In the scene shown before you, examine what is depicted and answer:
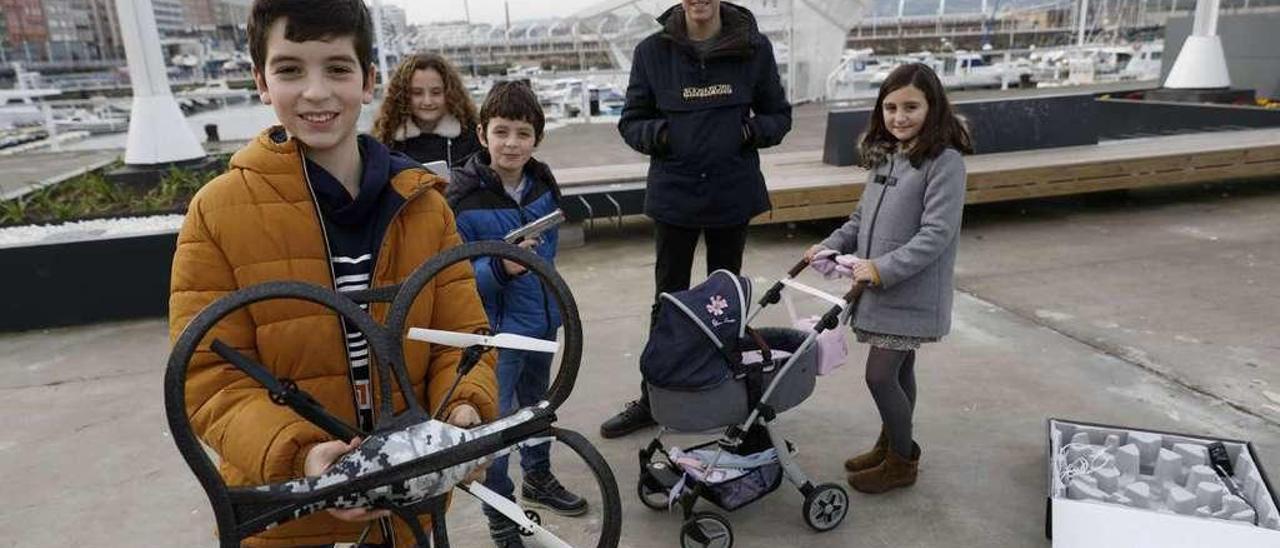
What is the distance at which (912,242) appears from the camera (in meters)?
2.66

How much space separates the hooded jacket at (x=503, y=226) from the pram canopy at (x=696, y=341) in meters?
0.37

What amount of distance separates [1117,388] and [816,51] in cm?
2358

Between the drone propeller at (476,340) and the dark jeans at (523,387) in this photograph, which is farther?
the dark jeans at (523,387)

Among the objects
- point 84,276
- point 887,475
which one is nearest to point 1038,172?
point 887,475

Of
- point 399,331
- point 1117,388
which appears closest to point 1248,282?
point 1117,388

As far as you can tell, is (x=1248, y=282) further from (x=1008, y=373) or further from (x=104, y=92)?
(x=104, y=92)

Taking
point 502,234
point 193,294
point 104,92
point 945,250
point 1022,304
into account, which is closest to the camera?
point 193,294

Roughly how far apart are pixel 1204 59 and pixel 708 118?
12201 mm

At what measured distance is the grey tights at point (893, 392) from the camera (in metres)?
2.83

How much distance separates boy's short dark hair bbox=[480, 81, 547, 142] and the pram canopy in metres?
0.74

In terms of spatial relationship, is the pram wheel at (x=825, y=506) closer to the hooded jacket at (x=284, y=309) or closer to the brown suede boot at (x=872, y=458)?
the brown suede boot at (x=872, y=458)

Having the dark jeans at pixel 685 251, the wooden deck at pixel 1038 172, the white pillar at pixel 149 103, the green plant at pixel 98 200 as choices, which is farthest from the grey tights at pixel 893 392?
the white pillar at pixel 149 103

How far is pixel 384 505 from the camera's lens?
1.04m

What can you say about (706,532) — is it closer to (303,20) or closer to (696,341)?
(696,341)
